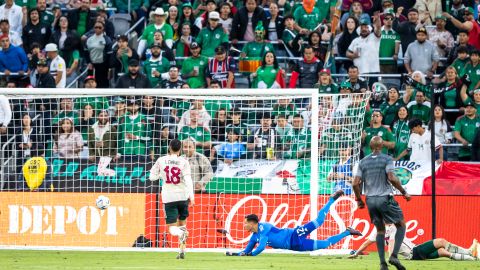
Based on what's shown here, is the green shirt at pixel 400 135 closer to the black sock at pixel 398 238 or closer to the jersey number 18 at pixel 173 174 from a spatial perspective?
the jersey number 18 at pixel 173 174

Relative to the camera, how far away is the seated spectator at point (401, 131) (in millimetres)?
24844

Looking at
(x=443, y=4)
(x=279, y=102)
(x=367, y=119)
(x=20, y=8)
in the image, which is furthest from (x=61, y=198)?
(x=443, y=4)

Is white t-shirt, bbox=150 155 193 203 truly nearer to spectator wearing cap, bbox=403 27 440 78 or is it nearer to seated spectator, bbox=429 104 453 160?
seated spectator, bbox=429 104 453 160

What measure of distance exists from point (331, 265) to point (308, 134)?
593cm

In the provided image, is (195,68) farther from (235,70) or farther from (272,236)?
(272,236)

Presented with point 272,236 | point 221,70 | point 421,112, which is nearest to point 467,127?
point 421,112

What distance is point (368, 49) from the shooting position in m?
27.4

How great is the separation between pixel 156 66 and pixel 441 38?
22.2 feet

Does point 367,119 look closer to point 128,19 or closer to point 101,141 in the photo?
point 101,141

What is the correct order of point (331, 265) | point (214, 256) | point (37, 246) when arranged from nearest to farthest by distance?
point (331, 265) < point (214, 256) < point (37, 246)

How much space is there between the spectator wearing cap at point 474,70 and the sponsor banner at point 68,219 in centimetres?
813

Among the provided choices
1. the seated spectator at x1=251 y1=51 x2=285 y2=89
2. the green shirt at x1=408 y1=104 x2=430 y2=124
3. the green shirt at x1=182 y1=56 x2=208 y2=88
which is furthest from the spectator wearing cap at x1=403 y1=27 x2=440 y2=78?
the green shirt at x1=182 y1=56 x2=208 y2=88

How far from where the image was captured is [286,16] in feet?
93.6

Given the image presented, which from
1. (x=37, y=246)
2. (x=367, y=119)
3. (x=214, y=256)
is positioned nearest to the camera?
(x=214, y=256)
